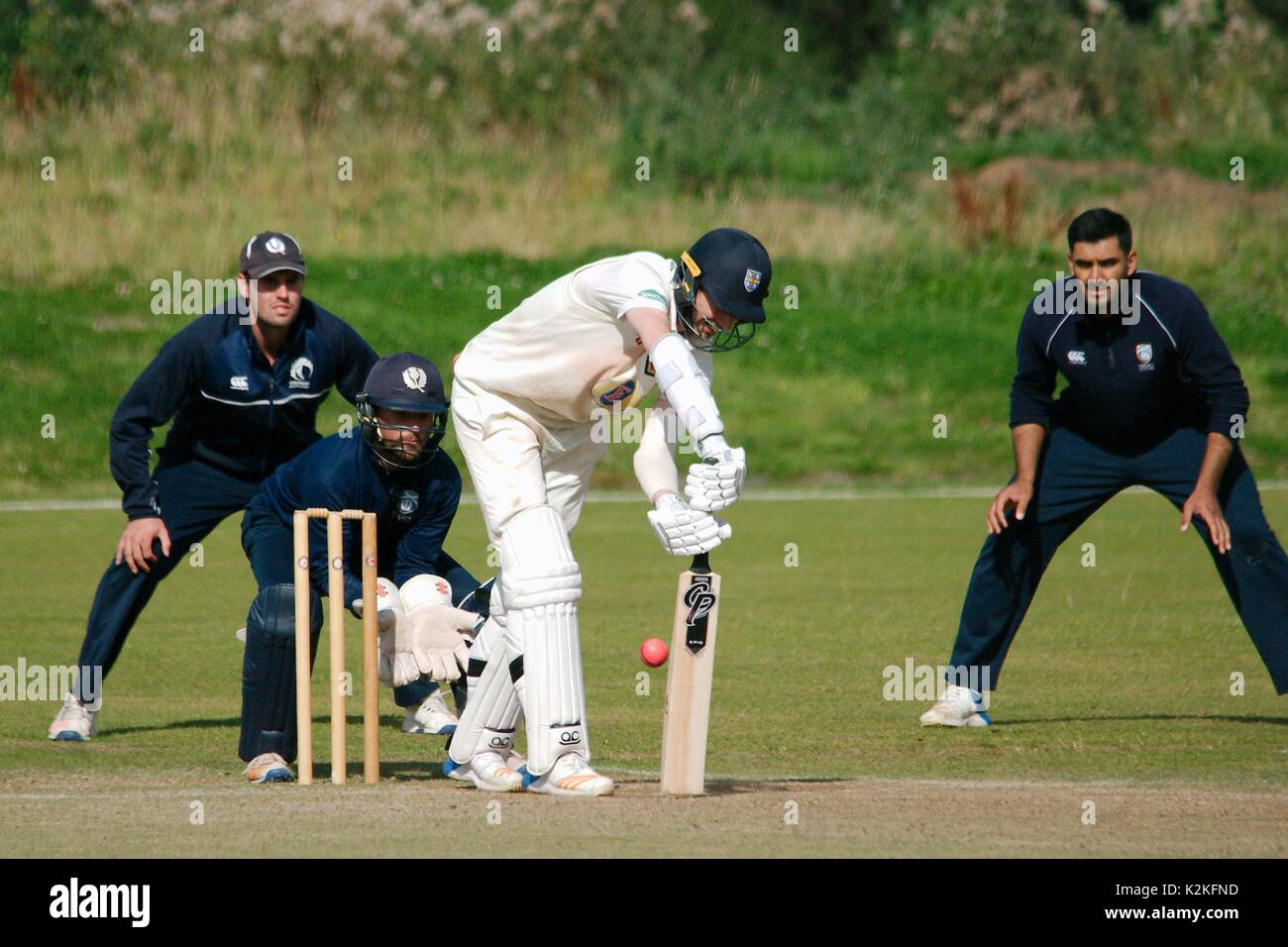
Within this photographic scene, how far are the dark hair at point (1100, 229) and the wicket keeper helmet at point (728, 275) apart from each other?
7.02ft

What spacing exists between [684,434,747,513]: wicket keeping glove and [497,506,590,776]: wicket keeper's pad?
1.60 ft

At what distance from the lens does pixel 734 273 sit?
6648 millimetres

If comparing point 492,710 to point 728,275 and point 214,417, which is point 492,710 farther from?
point 214,417

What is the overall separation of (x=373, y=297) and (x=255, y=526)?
51.0ft

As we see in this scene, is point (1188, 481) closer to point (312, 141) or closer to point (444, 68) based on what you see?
point (312, 141)

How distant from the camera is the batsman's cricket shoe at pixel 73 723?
27.7 ft

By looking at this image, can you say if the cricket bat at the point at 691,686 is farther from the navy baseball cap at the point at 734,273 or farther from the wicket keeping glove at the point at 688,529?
the navy baseball cap at the point at 734,273

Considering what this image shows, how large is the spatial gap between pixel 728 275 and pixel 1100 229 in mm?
2325

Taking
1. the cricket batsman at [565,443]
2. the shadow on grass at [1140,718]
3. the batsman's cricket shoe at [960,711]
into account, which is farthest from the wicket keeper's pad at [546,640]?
the shadow on grass at [1140,718]

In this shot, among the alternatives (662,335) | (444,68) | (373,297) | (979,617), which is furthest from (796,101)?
(662,335)

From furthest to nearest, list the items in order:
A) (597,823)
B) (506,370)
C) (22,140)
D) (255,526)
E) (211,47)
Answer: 1. (211,47)
2. (22,140)
3. (255,526)
4. (506,370)
5. (597,823)

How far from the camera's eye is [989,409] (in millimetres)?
21922

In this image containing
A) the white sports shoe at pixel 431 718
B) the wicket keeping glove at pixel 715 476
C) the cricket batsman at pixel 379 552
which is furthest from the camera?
the white sports shoe at pixel 431 718

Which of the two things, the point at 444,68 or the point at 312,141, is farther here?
the point at 444,68
